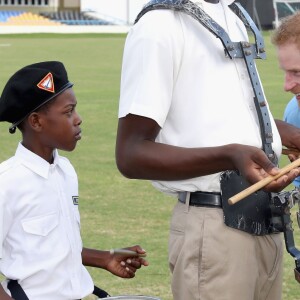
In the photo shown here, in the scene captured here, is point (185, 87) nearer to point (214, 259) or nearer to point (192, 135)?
point (192, 135)

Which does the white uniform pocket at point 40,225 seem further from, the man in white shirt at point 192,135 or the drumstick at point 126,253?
the man in white shirt at point 192,135

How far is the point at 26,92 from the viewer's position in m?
3.96

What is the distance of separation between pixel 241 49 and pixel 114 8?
72.0 metres

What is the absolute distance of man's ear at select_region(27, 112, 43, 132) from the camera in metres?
3.98

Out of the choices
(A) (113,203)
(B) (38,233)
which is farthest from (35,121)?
(A) (113,203)

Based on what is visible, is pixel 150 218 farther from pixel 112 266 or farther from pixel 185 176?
pixel 185 176

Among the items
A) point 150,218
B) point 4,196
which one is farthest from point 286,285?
point 4,196

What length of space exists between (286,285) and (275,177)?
392 centimetres

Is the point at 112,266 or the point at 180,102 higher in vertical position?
the point at 180,102

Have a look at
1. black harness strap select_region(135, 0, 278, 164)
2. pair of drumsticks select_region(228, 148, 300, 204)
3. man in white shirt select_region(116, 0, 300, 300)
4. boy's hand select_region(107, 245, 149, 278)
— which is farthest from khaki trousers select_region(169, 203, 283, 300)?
boy's hand select_region(107, 245, 149, 278)

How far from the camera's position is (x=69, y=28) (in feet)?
189

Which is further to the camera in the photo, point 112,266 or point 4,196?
point 112,266

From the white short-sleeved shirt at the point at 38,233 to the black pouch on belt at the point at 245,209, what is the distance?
0.69 metres

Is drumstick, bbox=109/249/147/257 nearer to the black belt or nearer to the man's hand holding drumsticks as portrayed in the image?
the black belt
